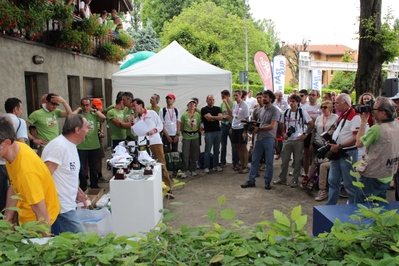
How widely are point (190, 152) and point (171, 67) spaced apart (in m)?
3.03

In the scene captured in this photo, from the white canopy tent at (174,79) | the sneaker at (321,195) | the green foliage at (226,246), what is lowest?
the sneaker at (321,195)

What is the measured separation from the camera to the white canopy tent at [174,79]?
10.0 meters

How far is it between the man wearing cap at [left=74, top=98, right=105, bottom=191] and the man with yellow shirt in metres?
4.06

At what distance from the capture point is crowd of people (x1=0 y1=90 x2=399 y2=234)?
2.88 metres

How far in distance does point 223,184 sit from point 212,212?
19.9ft

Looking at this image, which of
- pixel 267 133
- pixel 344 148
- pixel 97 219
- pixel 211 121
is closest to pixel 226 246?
pixel 97 219

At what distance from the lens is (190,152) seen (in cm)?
851

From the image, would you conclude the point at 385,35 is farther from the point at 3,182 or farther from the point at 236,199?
the point at 3,182

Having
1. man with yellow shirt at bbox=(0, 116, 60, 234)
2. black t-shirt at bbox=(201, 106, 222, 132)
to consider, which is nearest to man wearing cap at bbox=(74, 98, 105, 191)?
black t-shirt at bbox=(201, 106, 222, 132)

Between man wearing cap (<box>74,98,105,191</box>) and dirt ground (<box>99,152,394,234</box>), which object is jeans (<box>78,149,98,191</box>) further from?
dirt ground (<box>99,152,394,234</box>)

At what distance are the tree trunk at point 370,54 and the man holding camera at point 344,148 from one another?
115 inches

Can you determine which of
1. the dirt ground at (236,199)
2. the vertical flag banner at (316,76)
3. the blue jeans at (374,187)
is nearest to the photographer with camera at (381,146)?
the blue jeans at (374,187)

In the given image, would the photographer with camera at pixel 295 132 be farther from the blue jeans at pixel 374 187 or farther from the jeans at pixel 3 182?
the jeans at pixel 3 182

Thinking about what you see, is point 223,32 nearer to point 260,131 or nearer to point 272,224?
point 260,131
